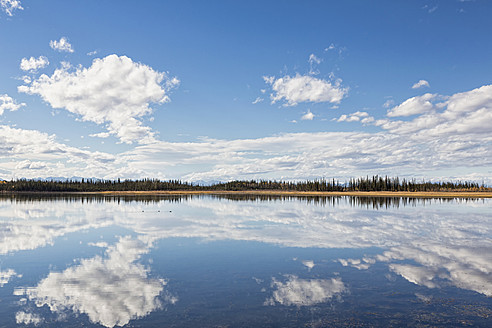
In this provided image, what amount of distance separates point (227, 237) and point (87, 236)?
1319 cm

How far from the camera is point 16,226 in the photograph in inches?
1457

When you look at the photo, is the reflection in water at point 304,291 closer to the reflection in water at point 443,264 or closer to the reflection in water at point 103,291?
the reflection in water at point 443,264

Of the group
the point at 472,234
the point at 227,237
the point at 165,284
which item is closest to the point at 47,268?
the point at 165,284

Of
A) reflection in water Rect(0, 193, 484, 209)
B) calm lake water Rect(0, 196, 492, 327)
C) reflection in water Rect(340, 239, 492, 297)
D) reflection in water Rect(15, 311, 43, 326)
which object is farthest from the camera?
reflection in water Rect(0, 193, 484, 209)

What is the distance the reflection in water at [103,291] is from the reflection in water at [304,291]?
4.59m

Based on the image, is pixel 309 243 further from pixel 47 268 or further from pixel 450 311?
pixel 47 268

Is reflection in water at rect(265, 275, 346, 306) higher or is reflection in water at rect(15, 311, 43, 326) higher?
reflection in water at rect(15, 311, 43, 326)

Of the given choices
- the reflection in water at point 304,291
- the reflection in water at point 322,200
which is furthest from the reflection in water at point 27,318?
the reflection in water at point 322,200

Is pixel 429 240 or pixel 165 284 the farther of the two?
pixel 429 240

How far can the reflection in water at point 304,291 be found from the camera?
535 inches

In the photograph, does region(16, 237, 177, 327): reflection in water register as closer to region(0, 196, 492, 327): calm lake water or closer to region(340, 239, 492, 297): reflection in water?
region(0, 196, 492, 327): calm lake water

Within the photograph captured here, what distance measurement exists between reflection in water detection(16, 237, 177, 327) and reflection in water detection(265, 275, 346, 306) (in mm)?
4593

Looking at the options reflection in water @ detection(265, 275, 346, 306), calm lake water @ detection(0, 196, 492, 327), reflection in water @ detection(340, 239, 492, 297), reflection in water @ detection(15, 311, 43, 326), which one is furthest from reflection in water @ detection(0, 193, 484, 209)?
reflection in water @ detection(15, 311, 43, 326)

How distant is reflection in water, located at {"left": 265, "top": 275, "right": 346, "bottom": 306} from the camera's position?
44.6ft
